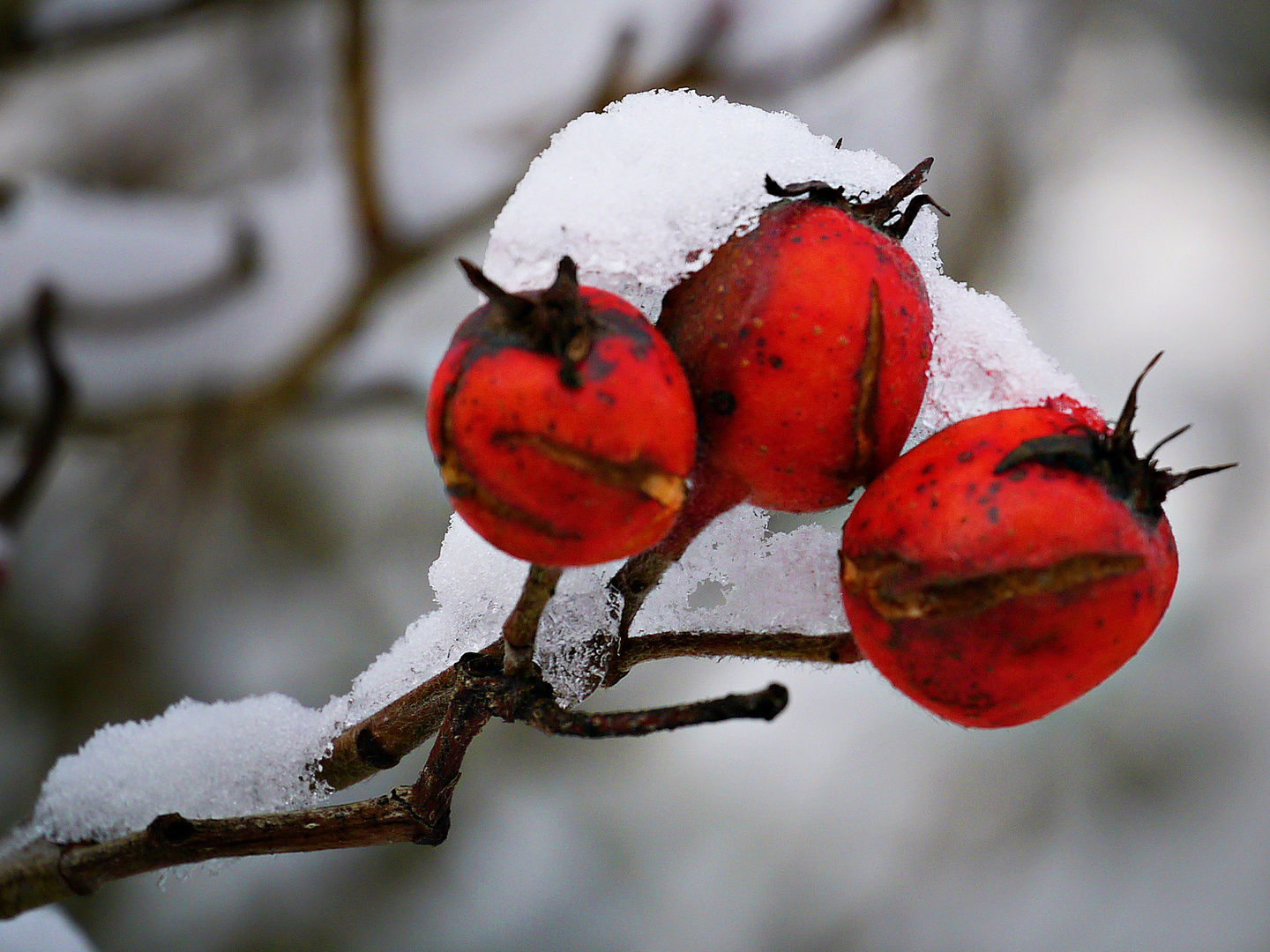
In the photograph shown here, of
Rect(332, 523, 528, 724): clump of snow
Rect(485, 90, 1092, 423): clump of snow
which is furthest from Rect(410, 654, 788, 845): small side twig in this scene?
Rect(485, 90, 1092, 423): clump of snow

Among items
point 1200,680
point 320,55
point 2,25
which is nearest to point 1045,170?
point 1200,680

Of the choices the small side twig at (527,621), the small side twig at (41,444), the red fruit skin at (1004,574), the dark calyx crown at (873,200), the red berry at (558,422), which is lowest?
the red fruit skin at (1004,574)

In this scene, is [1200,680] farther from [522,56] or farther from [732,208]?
[732,208]

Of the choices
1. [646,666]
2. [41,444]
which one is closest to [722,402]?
[41,444]

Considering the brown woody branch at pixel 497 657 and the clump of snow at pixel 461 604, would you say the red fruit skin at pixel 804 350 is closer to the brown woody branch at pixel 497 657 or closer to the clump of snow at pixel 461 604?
the brown woody branch at pixel 497 657

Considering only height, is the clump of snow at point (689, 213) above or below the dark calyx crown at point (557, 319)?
above

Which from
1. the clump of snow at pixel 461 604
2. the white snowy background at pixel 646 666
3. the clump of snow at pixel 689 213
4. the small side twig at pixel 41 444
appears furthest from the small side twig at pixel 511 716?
the white snowy background at pixel 646 666

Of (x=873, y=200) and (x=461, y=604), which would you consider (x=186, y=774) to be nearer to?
(x=461, y=604)
